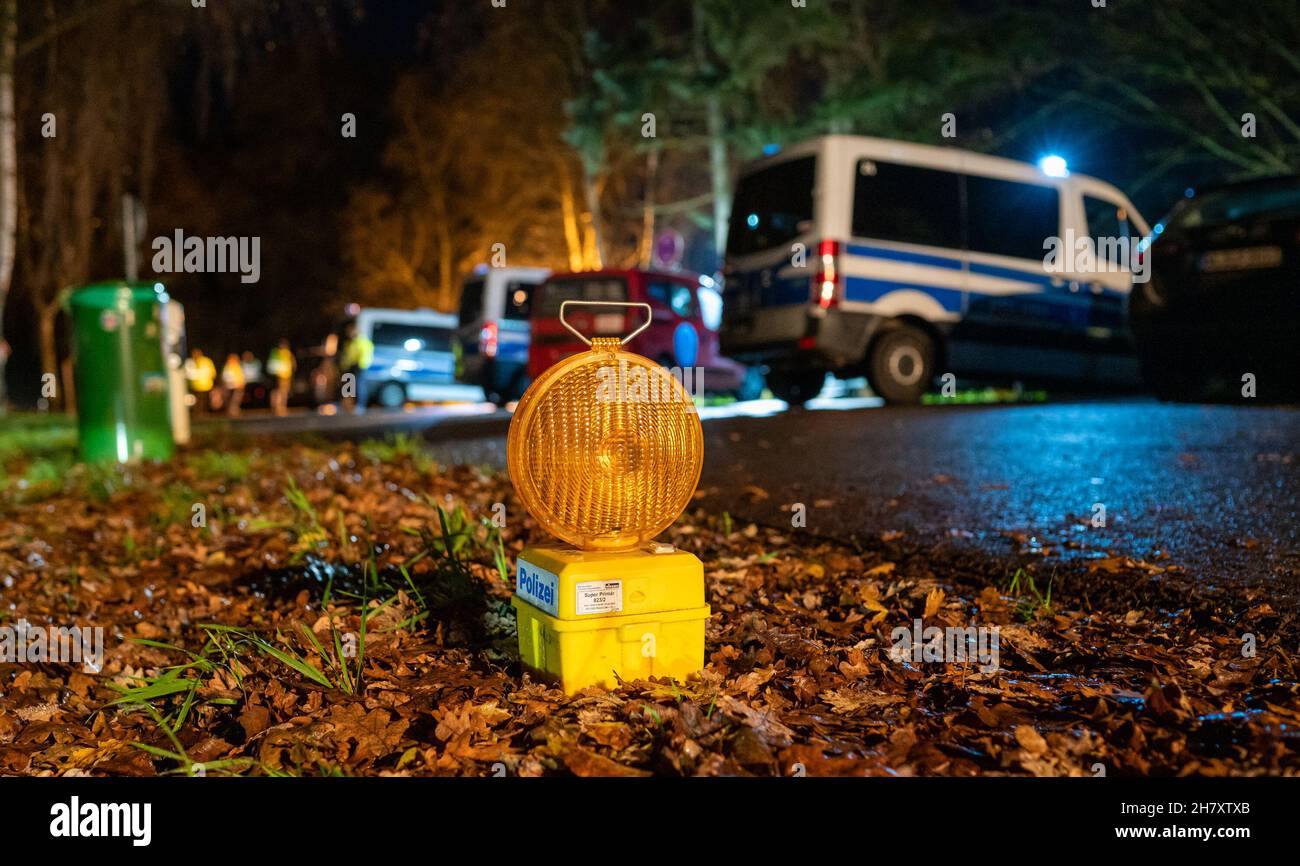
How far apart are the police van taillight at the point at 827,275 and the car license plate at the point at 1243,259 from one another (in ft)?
9.98

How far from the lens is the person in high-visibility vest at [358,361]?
21.2 m

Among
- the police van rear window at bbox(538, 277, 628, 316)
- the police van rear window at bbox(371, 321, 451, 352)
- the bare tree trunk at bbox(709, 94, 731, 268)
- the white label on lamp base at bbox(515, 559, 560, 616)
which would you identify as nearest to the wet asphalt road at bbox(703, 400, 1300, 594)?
the white label on lamp base at bbox(515, 559, 560, 616)

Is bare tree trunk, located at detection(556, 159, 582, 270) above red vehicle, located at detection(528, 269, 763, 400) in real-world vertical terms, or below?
above

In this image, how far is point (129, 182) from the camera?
2517 cm

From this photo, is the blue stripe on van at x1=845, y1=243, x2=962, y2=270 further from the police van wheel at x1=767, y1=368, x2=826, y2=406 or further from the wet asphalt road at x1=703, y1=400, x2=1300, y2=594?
the wet asphalt road at x1=703, y1=400, x2=1300, y2=594

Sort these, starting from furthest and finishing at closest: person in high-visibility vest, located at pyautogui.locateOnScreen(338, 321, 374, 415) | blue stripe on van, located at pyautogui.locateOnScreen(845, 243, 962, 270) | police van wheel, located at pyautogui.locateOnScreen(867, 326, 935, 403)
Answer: person in high-visibility vest, located at pyautogui.locateOnScreen(338, 321, 374, 415), police van wheel, located at pyautogui.locateOnScreen(867, 326, 935, 403), blue stripe on van, located at pyautogui.locateOnScreen(845, 243, 962, 270)

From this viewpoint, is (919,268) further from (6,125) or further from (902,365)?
(6,125)

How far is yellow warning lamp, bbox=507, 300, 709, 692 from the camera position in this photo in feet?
9.10

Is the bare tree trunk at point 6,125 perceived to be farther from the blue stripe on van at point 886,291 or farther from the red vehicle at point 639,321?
the blue stripe on van at point 886,291

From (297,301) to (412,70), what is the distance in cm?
916

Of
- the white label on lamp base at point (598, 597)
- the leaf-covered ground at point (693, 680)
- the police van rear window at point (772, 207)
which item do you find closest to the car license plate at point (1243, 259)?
the police van rear window at point (772, 207)

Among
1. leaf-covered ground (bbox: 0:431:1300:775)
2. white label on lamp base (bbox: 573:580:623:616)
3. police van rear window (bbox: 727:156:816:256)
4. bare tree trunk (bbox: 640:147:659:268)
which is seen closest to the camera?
leaf-covered ground (bbox: 0:431:1300:775)

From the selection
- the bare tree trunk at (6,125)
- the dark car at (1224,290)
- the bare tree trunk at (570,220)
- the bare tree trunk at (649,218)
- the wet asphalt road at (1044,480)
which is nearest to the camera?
the wet asphalt road at (1044,480)
